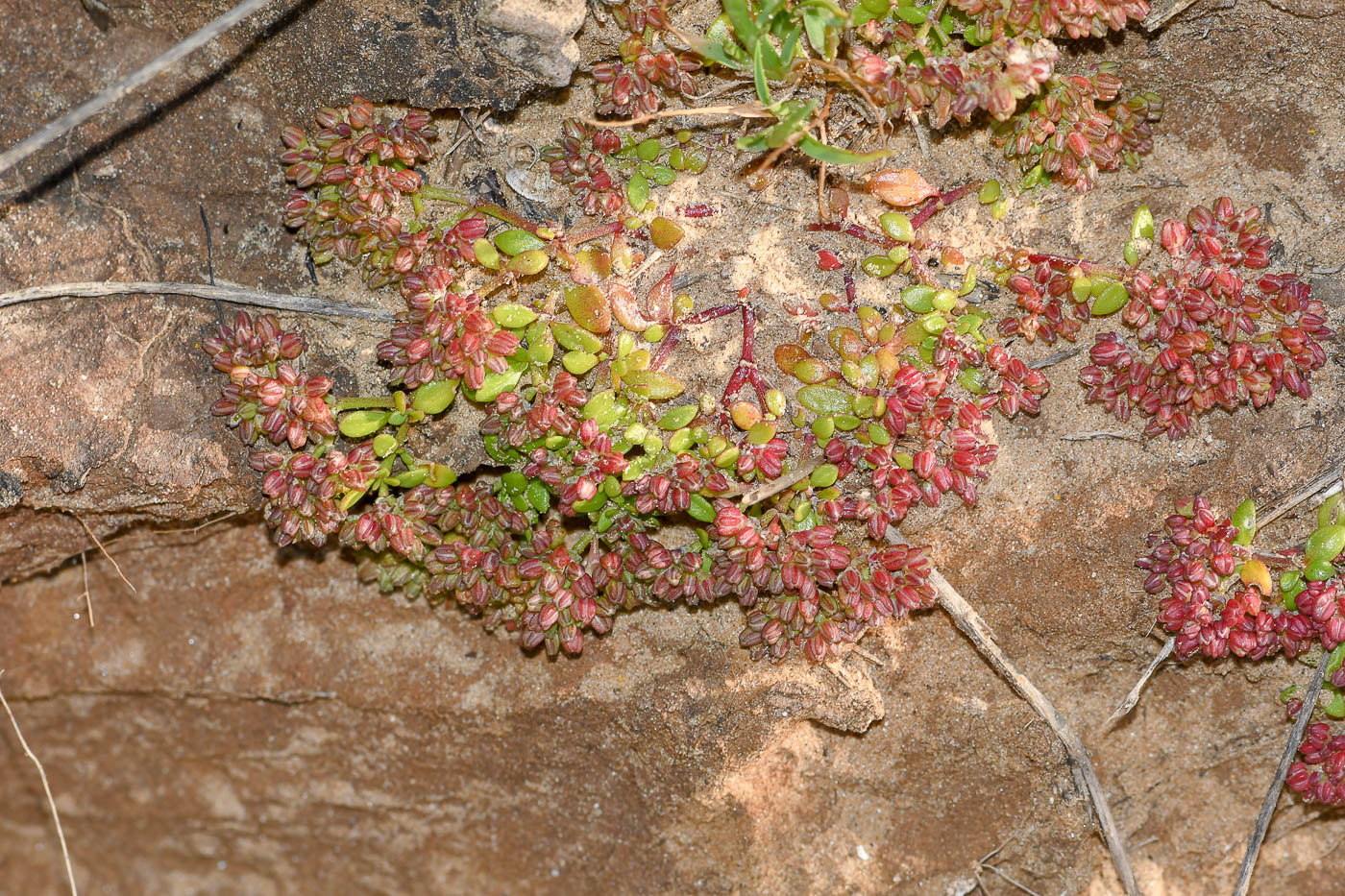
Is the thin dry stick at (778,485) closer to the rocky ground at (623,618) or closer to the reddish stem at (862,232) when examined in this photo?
the rocky ground at (623,618)

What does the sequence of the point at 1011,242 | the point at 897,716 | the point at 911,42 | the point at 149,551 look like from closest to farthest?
the point at 911,42
the point at 1011,242
the point at 897,716
the point at 149,551

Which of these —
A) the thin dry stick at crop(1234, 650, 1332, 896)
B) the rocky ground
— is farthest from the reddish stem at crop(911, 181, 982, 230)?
the thin dry stick at crop(1234, 650, 1332, 896)

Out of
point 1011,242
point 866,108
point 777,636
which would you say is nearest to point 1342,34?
point 1011,242

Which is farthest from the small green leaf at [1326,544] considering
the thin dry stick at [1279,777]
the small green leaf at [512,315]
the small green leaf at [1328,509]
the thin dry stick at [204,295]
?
the thin dry stick at [204,295]

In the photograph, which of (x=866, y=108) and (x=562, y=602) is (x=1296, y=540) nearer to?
(x=866, y=108)

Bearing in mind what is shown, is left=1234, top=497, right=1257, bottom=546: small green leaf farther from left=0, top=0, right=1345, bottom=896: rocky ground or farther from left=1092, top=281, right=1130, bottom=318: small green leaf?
left=1092, top=281, right=1130, bottom=318: small green leaf

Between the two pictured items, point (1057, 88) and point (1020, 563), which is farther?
point (1020, 563)

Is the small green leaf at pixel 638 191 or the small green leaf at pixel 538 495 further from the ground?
the small green leaf at pixel 638 191
